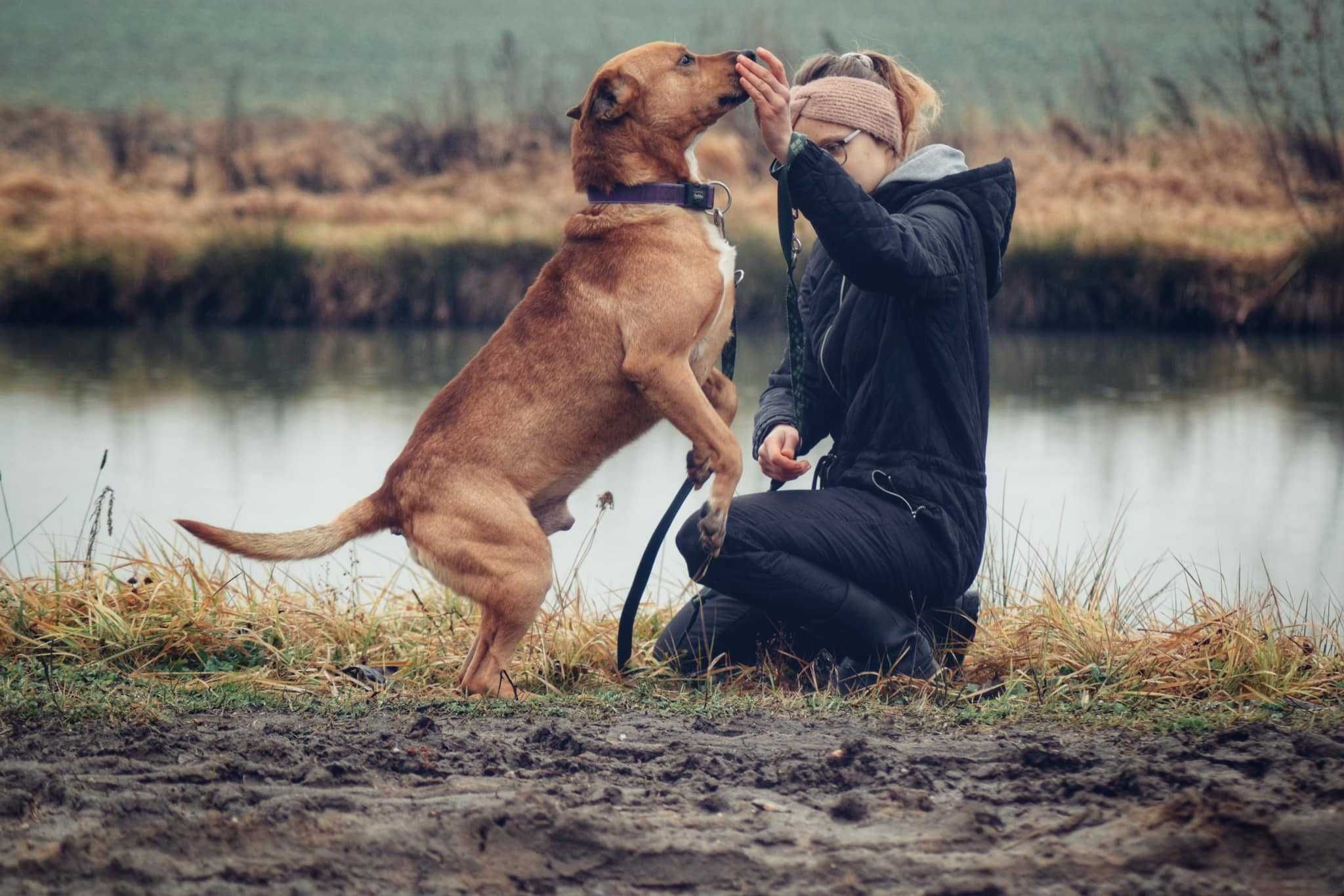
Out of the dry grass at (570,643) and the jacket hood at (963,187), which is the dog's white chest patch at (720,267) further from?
the dry grass at (570,643)

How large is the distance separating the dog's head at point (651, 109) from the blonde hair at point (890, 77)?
0.82ft

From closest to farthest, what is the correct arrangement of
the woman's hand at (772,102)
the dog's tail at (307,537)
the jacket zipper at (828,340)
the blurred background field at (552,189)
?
the woman's hand at (772,102) < the dog's tail at (307,537) < the jacket zipper at (828,340) < the blurred background field at (552,189)

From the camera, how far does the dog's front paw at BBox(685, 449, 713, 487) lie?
405cm

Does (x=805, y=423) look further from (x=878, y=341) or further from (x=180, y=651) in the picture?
(x=180, y=651)

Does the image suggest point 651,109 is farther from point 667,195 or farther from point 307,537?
point 307,537

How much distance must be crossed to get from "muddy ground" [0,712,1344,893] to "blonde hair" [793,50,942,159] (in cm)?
201

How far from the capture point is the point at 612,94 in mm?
4172

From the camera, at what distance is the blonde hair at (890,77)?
4.18 metres

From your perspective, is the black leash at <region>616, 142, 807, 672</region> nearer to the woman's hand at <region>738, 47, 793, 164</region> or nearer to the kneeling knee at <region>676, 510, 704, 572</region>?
the kneeling knee at <region>676, 510, 704, 572</region>

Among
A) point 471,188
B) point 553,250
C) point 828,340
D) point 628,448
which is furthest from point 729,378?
point 471,188

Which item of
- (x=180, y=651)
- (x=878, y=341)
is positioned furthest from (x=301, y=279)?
(x=878, y=341)

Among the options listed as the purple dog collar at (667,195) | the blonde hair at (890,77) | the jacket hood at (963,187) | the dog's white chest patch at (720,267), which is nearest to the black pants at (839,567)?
the dog's white chest patch at (720,267)

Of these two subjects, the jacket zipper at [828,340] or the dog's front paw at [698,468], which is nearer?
the dog's front paw at [698,468]

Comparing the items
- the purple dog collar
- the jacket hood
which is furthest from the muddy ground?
the purple dog collar
